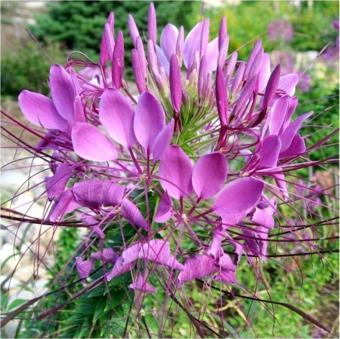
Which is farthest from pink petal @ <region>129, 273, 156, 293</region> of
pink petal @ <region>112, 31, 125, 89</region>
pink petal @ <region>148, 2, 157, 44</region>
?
pink petal @ <region>148, 2, 157, 44</region>

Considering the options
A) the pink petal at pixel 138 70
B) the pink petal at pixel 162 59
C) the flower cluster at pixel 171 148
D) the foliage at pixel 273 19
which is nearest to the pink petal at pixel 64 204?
the flower cluster at pixel 171 148

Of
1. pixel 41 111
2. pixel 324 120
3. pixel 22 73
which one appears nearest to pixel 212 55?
pixel 41 111

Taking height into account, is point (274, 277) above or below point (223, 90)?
below

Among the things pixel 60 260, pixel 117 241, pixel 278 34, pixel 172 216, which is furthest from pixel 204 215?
pixel 278 34

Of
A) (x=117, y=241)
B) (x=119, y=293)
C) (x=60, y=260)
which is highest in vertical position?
(x=117, y=241)

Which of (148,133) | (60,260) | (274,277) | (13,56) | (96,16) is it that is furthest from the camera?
(96,16)

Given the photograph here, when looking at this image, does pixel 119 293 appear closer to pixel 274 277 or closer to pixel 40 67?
pixel 274 277

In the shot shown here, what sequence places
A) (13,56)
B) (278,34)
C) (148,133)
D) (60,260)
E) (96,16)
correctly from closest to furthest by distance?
(148,133) < (60,260) < (278,34) < (13,56) < (96,16)

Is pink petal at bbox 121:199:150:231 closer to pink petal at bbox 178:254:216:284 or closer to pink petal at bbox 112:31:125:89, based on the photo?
pink petal at bbox 178:254:216:284
